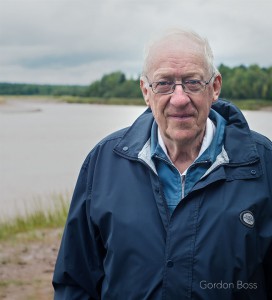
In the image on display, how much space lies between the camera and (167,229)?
6.70ft

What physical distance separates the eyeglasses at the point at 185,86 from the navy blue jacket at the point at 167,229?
0.24 metres

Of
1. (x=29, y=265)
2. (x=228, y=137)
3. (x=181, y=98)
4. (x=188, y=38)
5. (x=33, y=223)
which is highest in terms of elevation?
(x=188, y=38)

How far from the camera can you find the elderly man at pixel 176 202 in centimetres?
200

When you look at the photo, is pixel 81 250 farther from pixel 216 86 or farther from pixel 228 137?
pixel 216 86

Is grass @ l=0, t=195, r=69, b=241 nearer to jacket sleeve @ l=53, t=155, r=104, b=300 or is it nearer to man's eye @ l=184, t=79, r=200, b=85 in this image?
jacket sleeve @ l=53, t=155, r=104, b=300

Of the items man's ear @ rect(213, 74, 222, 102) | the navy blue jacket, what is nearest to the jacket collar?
the navy blue jacket

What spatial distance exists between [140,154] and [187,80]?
0.36m

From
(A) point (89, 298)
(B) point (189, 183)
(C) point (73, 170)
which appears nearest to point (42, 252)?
(A) point (89, 298)

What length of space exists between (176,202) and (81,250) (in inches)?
19.1

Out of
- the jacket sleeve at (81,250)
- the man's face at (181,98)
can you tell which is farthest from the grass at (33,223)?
the man's face at (181,98)

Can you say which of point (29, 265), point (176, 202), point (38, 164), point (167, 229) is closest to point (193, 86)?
point (176, 202)

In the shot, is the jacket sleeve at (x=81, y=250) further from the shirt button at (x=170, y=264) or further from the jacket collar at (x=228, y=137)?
the shirt button at (x=170, y=264)

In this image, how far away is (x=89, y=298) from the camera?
2.32 m

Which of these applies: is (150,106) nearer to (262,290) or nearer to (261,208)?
(261,208)
